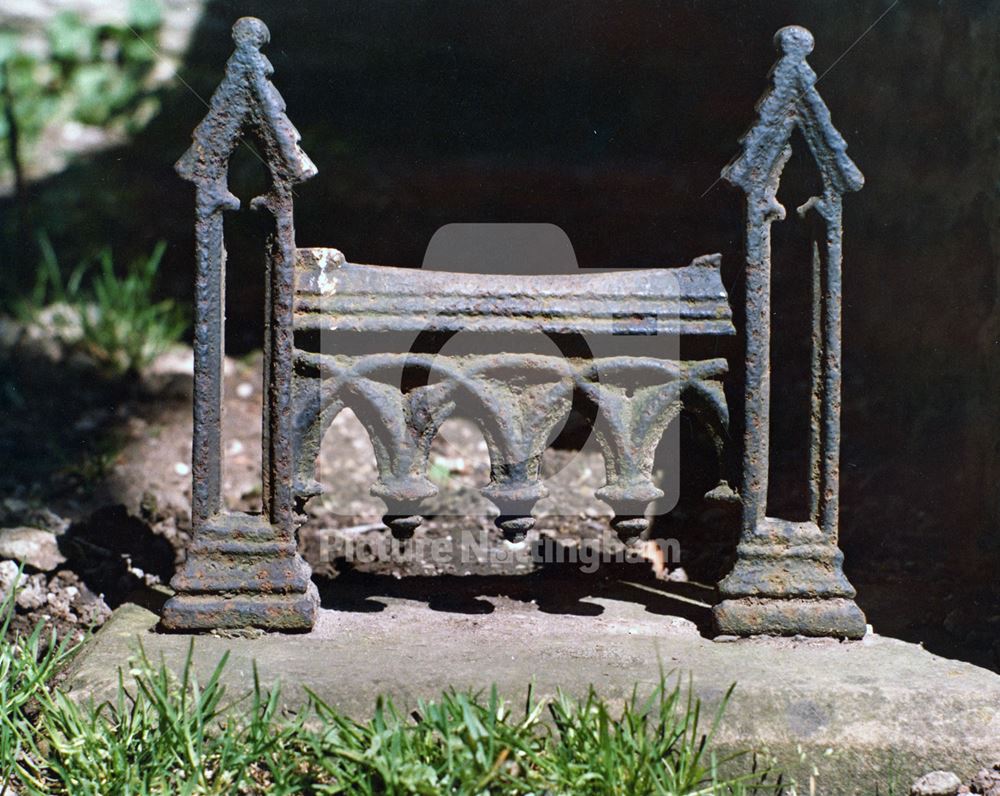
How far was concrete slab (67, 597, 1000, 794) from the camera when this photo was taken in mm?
2041

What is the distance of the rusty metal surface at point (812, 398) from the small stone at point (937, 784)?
0.36 meters

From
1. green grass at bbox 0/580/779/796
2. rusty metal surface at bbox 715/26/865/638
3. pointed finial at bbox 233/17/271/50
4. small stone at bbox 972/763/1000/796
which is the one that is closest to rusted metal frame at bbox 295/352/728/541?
rusty metal surface at bbox 715/26/865/638

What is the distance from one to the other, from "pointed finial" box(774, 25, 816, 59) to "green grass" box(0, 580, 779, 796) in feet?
3.91

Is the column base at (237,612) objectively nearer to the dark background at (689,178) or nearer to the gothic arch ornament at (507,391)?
the gothic arch ornament at (507,391)

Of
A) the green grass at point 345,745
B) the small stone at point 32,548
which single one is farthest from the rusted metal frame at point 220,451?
the small stone at point 32,548

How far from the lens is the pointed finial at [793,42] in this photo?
222 cm

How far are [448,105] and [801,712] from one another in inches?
88.2

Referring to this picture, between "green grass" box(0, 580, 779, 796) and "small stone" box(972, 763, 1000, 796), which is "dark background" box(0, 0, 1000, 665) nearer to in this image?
"small stone" box(972, 763, 1000, 796)

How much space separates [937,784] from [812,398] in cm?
74

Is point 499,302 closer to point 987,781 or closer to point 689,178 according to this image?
point 987,781

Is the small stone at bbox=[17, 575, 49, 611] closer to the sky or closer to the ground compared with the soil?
closer to the ground

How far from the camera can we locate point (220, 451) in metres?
2.35

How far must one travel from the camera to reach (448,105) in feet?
11.9

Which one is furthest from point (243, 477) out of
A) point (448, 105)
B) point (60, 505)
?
point (448, 105)
